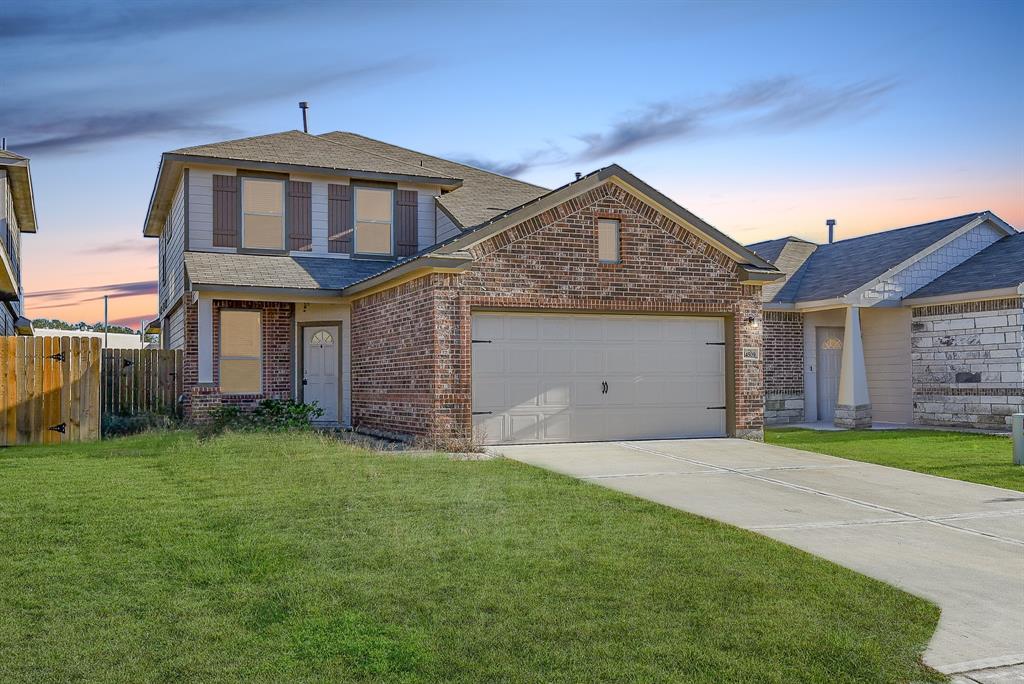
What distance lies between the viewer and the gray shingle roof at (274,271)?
1716cm

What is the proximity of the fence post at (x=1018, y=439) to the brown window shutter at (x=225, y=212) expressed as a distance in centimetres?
1572

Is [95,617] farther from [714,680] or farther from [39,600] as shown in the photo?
[714,680]

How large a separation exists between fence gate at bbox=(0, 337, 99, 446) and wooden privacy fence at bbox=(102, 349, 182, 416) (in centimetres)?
357

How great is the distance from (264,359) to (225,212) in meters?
3.49

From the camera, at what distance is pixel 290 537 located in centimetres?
730

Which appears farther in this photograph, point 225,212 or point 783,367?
point 783,367

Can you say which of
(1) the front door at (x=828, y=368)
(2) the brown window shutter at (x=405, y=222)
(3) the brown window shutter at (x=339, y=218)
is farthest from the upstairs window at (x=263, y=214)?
(1) the front door at (x=828, y=368)

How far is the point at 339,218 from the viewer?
20.1 m

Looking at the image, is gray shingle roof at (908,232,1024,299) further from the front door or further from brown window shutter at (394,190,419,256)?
brown window shutter at (394,190,419,256)

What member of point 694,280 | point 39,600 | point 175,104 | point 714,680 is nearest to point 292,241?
point 175,104

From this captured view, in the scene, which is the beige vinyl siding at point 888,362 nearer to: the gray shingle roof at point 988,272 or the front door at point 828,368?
the front door at point 828,368

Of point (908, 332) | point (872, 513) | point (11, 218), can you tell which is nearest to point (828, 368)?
point (908, 332)

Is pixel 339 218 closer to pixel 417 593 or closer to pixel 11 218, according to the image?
pixel 11 218

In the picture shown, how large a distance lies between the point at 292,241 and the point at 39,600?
14.6m
